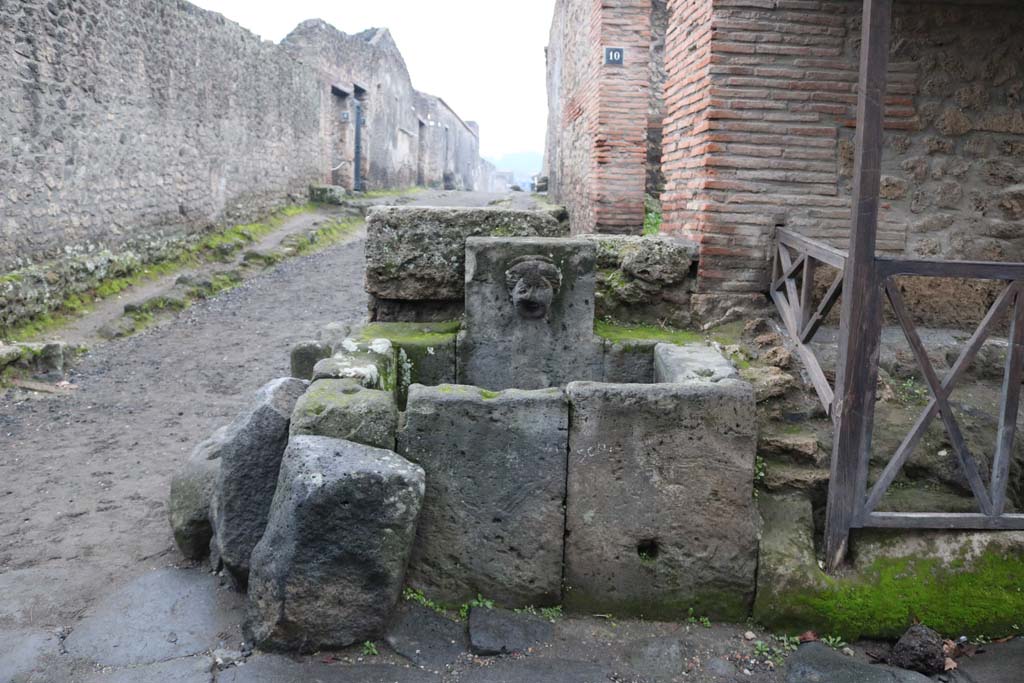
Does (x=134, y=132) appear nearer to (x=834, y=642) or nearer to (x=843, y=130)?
(x=843, y=130)

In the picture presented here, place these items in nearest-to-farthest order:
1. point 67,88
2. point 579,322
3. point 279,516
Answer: point 279,516
point 579,322
point 67,88

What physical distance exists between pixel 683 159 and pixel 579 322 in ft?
5.12

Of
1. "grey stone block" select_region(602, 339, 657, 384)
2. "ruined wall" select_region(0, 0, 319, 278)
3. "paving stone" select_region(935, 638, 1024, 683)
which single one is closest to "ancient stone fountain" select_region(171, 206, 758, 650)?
"paving stone" select_region(935, 638, 1024, 683)

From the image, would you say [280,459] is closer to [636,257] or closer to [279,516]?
[279,516]

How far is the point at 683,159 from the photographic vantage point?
523 centimetres

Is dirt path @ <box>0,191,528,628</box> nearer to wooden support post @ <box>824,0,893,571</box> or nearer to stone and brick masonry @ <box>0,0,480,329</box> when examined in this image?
stone and brick masonry @ <box>0,0,480,329</box>

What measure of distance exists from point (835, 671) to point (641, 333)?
211cm

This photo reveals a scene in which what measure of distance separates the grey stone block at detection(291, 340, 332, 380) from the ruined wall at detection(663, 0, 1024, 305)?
2.33 meters

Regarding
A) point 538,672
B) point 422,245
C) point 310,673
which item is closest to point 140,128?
point 422,245

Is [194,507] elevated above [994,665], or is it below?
above

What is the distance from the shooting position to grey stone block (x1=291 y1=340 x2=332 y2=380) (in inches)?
194

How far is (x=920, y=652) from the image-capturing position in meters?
3.06

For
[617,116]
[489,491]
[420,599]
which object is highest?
[617,116]

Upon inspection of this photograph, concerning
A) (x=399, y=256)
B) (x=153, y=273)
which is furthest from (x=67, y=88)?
(x=399, y=256)
